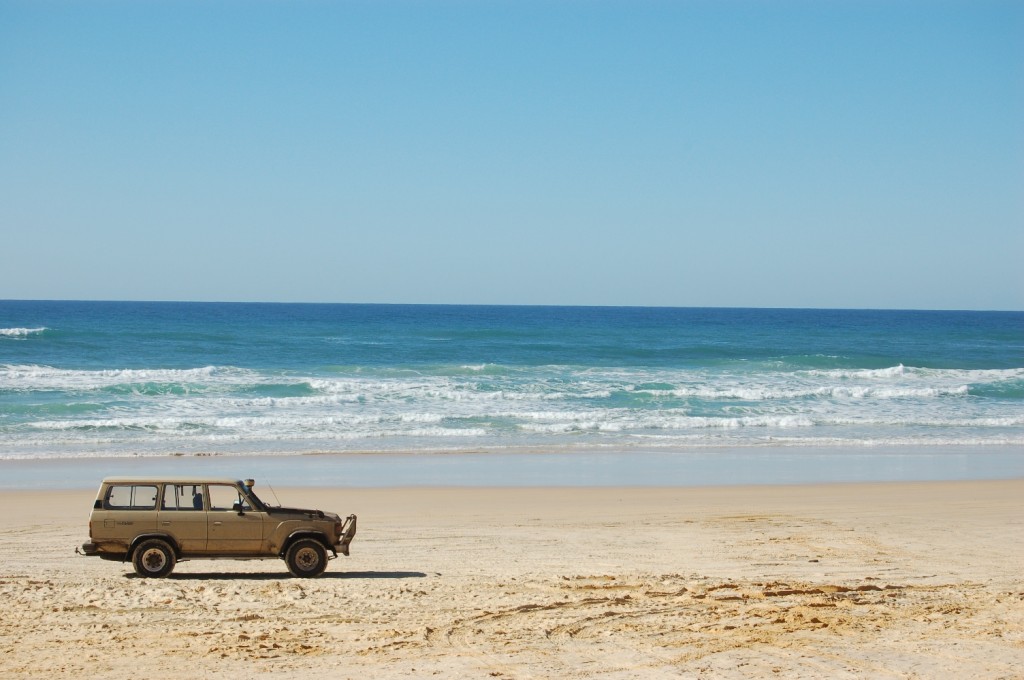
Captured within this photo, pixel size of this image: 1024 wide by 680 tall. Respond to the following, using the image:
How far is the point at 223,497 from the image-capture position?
10906 millimetres

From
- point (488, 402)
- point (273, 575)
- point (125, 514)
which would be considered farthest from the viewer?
point (488, 402)

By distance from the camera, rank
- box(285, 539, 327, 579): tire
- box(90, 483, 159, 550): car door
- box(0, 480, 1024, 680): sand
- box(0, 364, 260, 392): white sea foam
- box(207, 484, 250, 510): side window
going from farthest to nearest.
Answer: box(0, 364, 260, 392): white sea foam < box(285, 539, 327, 579): tire < box(207, 484, 250, 510): side window < box(90, 483, 159, 550): car door < box(0, 480, 1024, 680): sand

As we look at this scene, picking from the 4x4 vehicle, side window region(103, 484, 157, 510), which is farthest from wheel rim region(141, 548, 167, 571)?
side window region(103, 484, 157, 510)

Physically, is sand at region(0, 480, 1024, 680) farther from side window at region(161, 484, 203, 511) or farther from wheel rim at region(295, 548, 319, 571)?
side window at region(161, 484, 203, 511)

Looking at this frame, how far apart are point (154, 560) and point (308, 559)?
5.60 feet

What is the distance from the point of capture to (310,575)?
11.0 metres

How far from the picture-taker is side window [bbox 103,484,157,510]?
10703mm

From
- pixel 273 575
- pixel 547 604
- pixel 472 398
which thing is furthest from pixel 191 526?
pixel 472 398

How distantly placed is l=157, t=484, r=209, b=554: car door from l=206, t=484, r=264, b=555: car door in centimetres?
9

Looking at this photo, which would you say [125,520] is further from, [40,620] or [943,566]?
[943,566]

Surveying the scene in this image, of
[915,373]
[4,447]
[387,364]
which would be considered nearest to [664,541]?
[4,447]

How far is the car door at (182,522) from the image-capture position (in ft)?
35.2

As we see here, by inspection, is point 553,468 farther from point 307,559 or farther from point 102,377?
point 102,377

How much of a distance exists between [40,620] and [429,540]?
18.6ft
